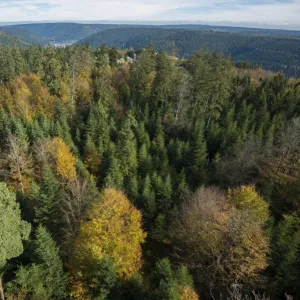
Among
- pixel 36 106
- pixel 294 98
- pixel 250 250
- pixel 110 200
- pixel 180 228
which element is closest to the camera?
pixel 250 250

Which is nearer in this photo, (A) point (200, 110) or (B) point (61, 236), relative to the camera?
(B) point (61, 236)

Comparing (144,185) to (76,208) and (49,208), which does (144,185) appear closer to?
(76,208)

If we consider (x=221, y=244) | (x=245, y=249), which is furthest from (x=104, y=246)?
(x=245, y=249)

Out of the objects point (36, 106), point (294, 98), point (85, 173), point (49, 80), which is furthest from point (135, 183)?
point (294, 98)

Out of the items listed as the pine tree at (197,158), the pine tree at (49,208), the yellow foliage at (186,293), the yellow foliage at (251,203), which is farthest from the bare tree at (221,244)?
the pine tree at (49,208)

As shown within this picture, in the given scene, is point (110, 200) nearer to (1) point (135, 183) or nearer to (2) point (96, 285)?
(2) point (96, 285)

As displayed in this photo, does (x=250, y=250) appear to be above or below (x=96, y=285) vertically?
above

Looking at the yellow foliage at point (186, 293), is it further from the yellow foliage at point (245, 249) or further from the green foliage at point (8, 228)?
the green foliage at point (8, 228)
